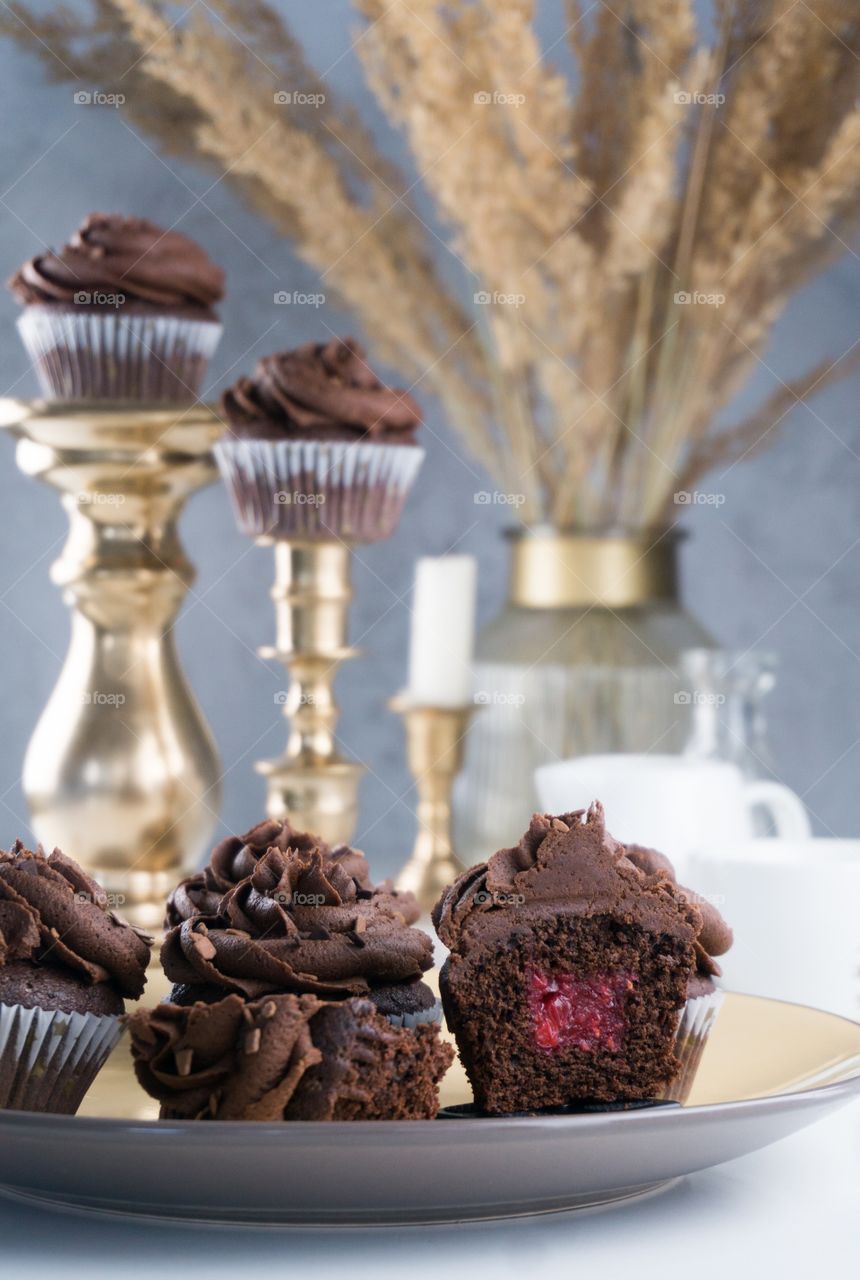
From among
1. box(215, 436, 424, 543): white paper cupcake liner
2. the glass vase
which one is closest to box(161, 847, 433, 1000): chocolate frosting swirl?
box(215, 436, 424, 543): white paper cupcake liner

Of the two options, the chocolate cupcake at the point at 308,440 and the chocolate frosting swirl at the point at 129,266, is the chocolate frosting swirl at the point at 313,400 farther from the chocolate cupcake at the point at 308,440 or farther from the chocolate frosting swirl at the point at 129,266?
the chocolate frosting swirl at the point at 129,266

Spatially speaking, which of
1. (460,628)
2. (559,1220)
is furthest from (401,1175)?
(460,628)

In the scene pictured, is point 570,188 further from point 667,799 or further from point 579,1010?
point 579,1010

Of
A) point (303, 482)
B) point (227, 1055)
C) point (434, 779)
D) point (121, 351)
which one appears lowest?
point (434, 779)

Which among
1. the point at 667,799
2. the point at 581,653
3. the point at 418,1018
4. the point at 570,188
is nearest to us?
the point at 418,1018

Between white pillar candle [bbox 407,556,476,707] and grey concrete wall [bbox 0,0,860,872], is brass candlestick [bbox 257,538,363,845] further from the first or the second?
grey concrete wall [bbox 0,0,860,872]

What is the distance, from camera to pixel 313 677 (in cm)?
182

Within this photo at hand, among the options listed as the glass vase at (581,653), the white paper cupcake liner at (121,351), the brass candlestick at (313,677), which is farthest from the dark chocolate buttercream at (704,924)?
the glass vase at (581,653)

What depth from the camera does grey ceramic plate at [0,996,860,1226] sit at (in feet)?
2.66

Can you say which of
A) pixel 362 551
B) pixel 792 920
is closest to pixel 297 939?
pixel 792 920

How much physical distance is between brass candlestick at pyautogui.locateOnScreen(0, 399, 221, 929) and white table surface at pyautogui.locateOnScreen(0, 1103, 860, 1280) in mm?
812

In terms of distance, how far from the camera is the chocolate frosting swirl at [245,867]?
118 cm

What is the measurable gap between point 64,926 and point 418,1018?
246 millimetres

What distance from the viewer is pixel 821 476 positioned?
10.0 ft
